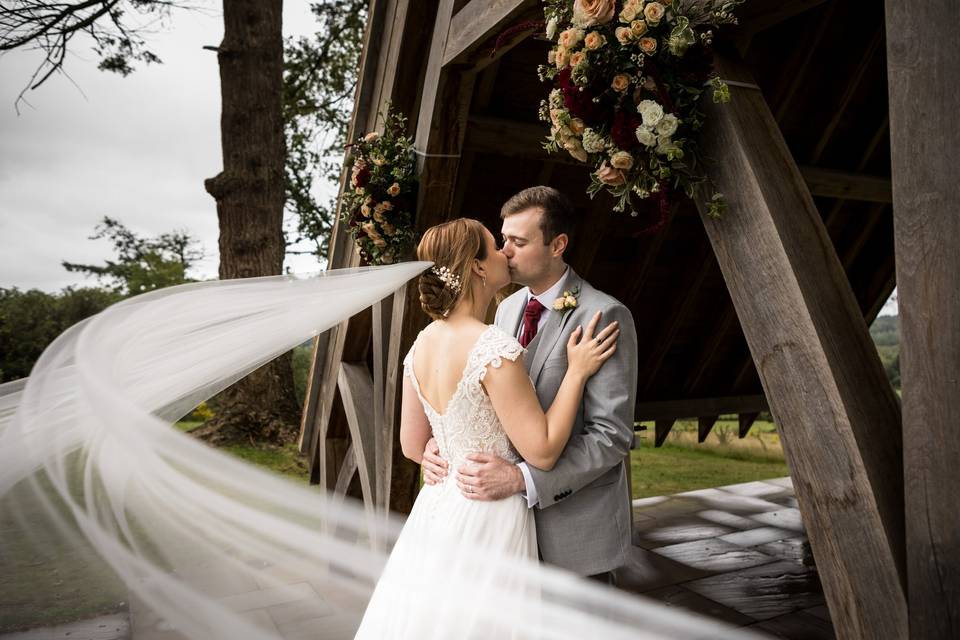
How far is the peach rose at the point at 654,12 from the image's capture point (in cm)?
156

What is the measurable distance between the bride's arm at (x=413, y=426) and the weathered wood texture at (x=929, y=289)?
1.46m

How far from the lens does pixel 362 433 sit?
4.16 meters

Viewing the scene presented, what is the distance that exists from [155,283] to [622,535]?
499 inches

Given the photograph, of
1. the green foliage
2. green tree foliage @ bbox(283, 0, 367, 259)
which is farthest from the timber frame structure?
green tree foliage @ bbox(283, 0, 367, 259)

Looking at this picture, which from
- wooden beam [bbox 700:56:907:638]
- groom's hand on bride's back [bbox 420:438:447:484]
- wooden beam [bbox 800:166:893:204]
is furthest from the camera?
wooden beam [bbox 800:166:893:204]

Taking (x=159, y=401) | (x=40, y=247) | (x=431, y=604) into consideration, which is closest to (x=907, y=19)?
(x=431, y=604)

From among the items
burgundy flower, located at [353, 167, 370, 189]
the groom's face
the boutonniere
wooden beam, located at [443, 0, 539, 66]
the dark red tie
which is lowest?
the dark red tie

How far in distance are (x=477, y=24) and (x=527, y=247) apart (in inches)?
39.6

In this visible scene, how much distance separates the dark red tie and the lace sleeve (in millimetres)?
327

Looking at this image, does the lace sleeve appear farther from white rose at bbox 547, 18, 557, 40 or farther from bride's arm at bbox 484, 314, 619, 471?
white rose at bbox 547, 18, 557, 40

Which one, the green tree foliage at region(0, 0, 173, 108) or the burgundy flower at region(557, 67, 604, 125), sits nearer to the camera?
the burgundy flower at region(557, 67, 604, 125)

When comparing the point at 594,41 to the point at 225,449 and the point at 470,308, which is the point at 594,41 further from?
the point at 225,449

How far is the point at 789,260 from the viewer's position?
1486 mm

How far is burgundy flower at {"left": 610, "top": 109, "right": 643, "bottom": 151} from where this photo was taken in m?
1.69
